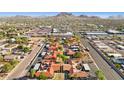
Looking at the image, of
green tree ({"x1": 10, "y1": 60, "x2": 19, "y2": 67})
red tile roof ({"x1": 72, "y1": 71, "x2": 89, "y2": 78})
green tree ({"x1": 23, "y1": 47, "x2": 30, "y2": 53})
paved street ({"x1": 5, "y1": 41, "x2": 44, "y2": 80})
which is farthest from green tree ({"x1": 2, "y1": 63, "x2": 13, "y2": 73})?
green tree ({"x1": 23, "y1": 47, "x2": 30, "y2": 53})

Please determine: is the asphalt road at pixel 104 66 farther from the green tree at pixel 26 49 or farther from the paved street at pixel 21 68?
the green tree at pixel 26 49

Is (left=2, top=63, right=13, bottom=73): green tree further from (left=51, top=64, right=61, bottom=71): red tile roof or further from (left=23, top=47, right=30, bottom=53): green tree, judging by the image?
(left=23, top=47, right=30, bottom=53): green tree

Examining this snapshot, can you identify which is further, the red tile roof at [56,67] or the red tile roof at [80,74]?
the red tile roof at [56,67]

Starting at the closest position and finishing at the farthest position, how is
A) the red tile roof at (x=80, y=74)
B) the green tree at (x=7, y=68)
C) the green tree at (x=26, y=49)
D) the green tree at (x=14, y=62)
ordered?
the red tile roof at (x=80, y=74)
the green tree at (x=7, y=68)
the green tree at (x=14, y=62)
the green tree at (x=26, y=49)

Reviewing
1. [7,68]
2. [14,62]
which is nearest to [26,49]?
[14,62]

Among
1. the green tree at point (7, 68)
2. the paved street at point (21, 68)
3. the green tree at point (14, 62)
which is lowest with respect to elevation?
the paved street at point (21, 68)

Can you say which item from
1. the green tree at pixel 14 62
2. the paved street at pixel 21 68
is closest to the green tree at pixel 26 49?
the paved street at pixel 21 68

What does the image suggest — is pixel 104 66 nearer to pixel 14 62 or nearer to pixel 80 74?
pixel 80 74

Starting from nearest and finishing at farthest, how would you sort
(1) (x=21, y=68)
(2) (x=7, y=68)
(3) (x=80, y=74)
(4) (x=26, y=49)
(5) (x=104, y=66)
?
(3) (x=80, y=74)
(2) (x=7, y=68)
(1) (x=21, y=68)
(5) (x=104, y=66)
(4) (x=26, y=49)

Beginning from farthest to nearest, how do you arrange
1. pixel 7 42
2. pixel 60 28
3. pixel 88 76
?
pixel 60 28
pixel 7 42
pixel 88 76
